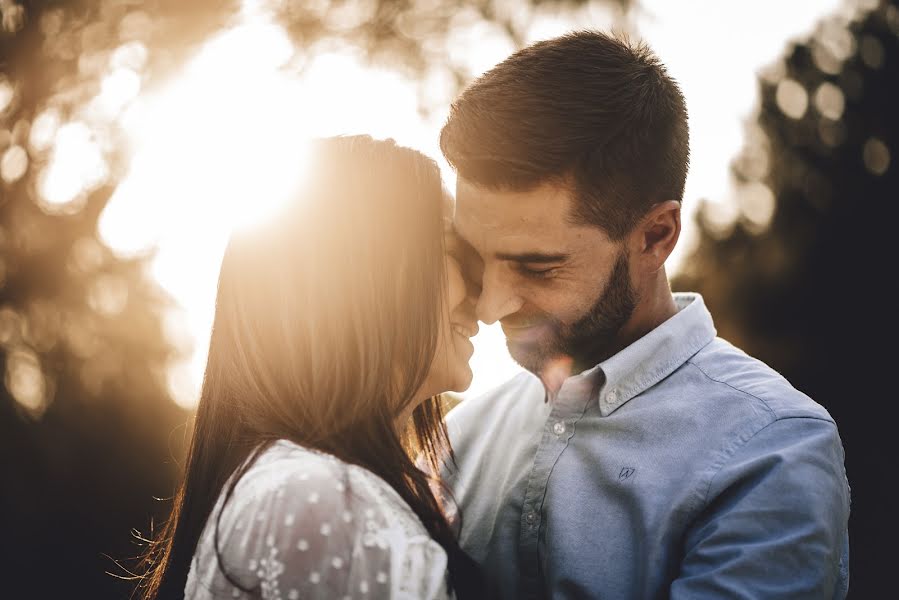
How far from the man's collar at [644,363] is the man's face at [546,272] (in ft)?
0.54

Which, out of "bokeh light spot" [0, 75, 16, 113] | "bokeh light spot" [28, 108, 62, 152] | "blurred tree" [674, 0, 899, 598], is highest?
"bokeh light spot" [0, 75, 16, 113]

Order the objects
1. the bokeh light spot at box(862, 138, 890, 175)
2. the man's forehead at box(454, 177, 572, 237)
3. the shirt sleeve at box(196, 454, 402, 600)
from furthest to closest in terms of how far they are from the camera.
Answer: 1. the bokeh light spot at box(862, 138, 890, 175)
2. the man's forehead at box(454, 177, 572, 237)
3. the shirt sleeve at box(196, 454, 402, 600)

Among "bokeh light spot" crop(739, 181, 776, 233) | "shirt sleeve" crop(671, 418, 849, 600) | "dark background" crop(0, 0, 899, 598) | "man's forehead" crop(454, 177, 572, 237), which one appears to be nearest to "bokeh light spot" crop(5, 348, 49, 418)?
"dark background" crop(0, 0, 899, 598)

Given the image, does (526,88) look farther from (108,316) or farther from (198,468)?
(108,316)

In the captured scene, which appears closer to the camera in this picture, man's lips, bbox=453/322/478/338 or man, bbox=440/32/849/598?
man, bbox=440/32/849/598

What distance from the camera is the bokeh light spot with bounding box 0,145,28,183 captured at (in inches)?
234

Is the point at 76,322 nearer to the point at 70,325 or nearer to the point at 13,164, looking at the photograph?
the point at 70,325

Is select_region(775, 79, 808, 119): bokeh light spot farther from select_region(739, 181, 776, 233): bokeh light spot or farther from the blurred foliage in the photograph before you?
Result: the blurred foliage

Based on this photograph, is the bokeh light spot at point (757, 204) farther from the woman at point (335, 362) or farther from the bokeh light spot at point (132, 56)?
the woman at point (335, 362)

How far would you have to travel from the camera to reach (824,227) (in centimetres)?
1406

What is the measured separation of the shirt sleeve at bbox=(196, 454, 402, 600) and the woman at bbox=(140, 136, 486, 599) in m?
0.01

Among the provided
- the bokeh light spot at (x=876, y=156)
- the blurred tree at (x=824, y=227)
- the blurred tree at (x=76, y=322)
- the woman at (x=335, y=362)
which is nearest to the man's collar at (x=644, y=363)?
the woman at (x=335, y=362)

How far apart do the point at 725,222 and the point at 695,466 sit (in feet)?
47.3

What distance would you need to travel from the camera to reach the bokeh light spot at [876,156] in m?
13.6
